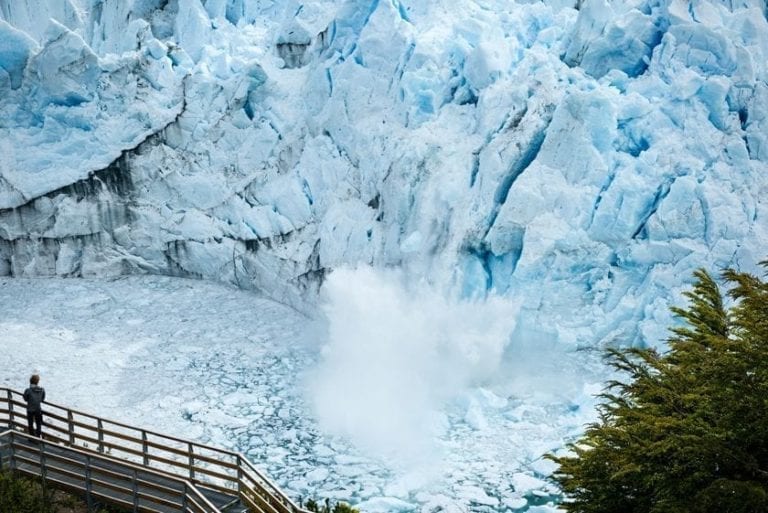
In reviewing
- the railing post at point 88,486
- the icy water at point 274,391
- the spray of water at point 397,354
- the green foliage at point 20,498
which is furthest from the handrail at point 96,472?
the spray of water at point 397,354

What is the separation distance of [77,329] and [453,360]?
7529 millimetres

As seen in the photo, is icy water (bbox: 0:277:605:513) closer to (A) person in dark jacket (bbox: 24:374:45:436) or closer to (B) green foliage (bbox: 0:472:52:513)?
(A) person in dark jacket (bbox: 24:374:45:436)

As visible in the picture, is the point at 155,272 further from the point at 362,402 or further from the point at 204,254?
the point at 362,402

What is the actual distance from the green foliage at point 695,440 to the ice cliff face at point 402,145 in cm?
608

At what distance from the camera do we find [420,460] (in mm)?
11578

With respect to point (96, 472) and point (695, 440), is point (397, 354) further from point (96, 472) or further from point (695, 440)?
point (695, 440)

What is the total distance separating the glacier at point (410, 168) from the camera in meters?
13.9

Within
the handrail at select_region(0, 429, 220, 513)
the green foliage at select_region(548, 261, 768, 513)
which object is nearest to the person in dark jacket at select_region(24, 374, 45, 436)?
the handrail at select_region(0, 429, 220, 513)

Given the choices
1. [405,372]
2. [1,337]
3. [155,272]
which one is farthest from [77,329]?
[405,372]

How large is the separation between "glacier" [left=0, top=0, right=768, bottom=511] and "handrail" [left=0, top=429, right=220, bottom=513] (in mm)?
3647

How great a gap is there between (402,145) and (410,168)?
60 centimetres

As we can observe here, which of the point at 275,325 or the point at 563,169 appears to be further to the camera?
the point at 275,325

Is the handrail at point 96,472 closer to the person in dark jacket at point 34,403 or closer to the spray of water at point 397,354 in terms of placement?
the person in dark jacket at point 34,403

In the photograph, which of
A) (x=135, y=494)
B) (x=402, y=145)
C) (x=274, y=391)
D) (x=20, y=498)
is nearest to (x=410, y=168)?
(x=402, y=145)
